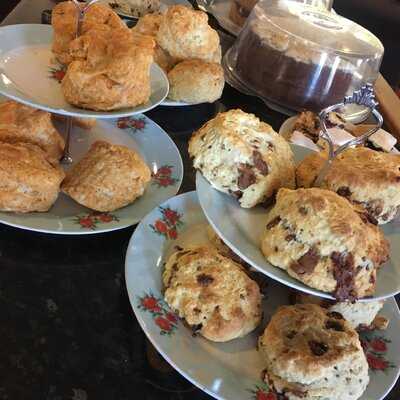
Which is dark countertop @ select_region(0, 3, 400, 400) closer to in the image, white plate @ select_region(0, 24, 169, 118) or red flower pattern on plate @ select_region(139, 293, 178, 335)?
red flower pattern on plate @ select_region(139, 293, 178, 335)

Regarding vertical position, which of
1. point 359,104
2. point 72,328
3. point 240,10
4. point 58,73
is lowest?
point 72,328

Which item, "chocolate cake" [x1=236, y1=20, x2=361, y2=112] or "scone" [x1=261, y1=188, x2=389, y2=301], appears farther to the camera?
"chocolate cake" [x1=236, y1=20, x2=361, y2=112]

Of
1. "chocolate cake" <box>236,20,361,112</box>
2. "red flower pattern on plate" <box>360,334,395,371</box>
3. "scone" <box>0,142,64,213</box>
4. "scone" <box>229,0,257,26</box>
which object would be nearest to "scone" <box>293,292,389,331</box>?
"red flower pattern on plate" <box>360,334,395,371</box>

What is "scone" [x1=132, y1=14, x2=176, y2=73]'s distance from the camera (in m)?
1.28

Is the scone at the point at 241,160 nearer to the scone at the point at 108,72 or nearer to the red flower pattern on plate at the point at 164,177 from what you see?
the scone at the point at 108,72

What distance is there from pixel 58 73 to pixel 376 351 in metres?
0.67

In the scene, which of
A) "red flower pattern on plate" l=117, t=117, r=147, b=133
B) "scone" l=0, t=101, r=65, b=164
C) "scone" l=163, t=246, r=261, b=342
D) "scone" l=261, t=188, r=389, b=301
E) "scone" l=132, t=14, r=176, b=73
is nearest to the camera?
"scone" l=261, t=188, r=389, b=301

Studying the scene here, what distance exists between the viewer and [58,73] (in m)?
0.84

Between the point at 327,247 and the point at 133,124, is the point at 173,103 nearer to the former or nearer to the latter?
the point at 133,124

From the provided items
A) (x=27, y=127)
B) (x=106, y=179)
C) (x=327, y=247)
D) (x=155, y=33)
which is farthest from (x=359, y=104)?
(x=155, y=33)

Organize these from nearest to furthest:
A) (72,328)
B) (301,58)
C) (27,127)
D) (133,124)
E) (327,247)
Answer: (327,247) → (72,328) → (27,127) → (133,124) → (301,58)

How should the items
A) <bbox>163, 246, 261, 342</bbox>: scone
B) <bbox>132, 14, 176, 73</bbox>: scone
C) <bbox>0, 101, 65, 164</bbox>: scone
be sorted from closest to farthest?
<bbox>163, 246, 261, 342</bbox>: scone → <bbox>0, 101, 65, 164</bbox>: scone → <bbox>132, 14, 176, 73</bbox>: scone

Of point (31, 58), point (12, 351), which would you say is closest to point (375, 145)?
point (31, 58)

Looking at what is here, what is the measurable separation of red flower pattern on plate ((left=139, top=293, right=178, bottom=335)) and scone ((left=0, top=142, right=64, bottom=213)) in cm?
26
